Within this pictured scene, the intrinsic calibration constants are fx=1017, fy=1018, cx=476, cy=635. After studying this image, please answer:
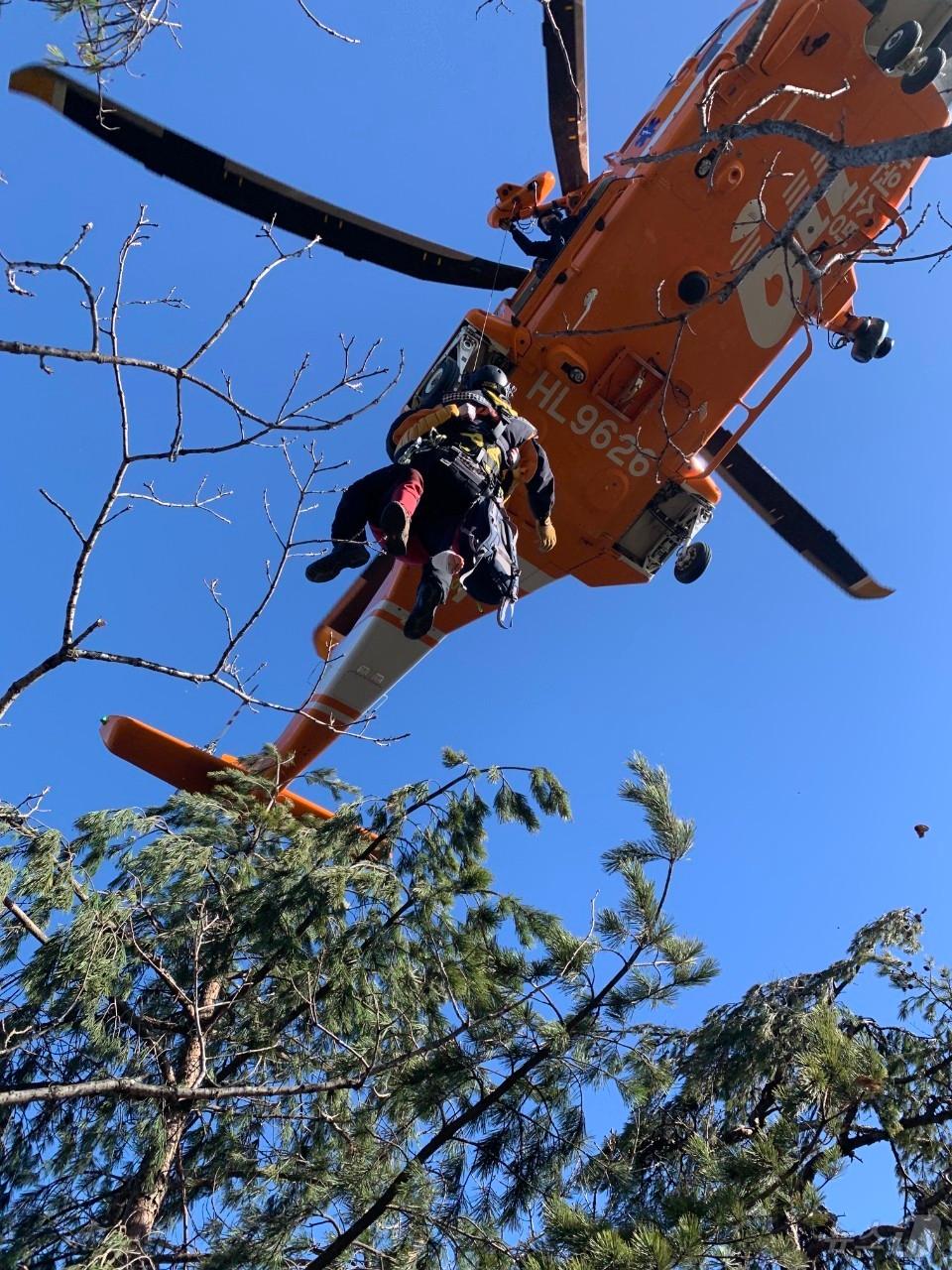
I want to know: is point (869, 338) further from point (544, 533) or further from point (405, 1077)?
point (405, 1077)

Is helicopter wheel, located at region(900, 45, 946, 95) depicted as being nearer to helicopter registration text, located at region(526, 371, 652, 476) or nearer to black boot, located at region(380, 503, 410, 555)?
helicopter registration text, located at region(526, 371, 652, 476)

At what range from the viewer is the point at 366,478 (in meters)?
4.92

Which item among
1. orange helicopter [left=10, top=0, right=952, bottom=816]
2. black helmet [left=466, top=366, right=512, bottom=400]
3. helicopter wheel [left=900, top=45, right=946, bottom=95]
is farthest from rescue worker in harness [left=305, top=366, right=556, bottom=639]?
helicopter wheel [left=900, top=45, right=946, bottom=95]

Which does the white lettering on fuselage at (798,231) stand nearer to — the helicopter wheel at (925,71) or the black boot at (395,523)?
the helicopter wheel at (925,71)

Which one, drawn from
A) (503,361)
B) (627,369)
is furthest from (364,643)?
(627,369)

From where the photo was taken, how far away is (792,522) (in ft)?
29.1

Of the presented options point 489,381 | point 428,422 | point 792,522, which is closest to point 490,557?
point 428,422

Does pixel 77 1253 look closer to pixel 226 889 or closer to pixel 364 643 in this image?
pixel 226 889

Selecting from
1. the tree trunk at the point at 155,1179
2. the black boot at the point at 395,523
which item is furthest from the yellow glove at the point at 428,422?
the tree trunk at the point at 155,1179

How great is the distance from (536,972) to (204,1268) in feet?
5.71

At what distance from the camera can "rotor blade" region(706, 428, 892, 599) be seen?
873 centimetres

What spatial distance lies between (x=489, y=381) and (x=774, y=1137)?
3931 mm

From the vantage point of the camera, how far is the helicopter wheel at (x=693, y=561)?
716 centimetres

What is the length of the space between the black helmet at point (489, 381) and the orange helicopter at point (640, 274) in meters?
0.31
